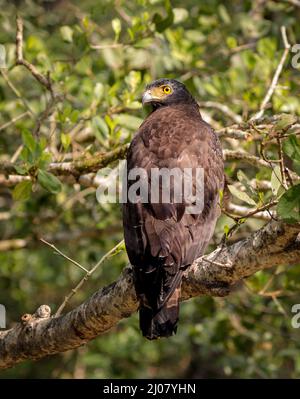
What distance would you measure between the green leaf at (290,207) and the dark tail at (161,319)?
3.21 ft

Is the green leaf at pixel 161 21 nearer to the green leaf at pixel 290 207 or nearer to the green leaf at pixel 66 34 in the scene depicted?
the green leaf at pixel 66 34

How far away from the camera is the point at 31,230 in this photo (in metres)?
6.66

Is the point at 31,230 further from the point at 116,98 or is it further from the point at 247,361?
the point at 247,361

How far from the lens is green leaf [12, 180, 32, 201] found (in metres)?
4.73

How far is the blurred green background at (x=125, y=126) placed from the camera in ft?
18.4

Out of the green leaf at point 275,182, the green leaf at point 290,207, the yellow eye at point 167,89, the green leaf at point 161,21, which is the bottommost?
the green leaf at point 290,207

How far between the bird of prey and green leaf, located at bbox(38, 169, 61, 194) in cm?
45

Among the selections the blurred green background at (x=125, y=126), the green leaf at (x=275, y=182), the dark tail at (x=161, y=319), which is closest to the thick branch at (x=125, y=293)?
the dark tail at (x=161, y=319)

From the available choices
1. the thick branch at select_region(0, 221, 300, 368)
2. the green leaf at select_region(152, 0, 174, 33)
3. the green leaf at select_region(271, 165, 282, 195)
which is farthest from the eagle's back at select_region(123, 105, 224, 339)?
the green leaf at select_region(152, 0, 174, 33)

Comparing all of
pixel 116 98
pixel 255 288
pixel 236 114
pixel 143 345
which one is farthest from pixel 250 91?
pixel 143 345

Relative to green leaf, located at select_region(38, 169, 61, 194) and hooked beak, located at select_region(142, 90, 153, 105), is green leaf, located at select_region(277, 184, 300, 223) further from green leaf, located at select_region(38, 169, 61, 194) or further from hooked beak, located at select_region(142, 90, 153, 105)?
hooked beak, located at select_region(142, 90, 153, 105)

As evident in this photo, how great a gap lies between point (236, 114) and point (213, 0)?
1.20 meters

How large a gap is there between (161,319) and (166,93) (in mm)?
2174

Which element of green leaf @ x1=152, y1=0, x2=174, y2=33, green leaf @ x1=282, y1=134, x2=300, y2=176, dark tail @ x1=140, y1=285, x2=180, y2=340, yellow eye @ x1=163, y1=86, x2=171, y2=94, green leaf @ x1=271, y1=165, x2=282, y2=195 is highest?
green leaf @ x1=152, y1=0, x2=174, y2=33
